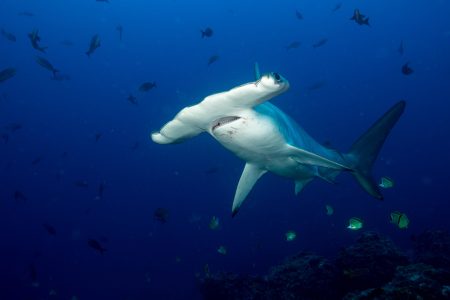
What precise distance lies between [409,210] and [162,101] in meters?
44.8

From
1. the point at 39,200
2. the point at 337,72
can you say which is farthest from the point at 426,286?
the point at 337,72

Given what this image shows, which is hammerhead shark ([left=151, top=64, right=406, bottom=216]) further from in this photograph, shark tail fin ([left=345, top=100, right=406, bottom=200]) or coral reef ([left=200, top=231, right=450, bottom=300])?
coral reef ([left=200, top=231, right=450, bottom=300])

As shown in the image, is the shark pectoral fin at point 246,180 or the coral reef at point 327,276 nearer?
the shark pectoral fin at point 246,180

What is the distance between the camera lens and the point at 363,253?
6.88 metres

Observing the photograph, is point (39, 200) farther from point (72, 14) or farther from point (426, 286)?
point (426, 286)

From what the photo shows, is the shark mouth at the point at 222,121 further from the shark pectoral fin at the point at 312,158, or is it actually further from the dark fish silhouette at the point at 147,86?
the dark fish silhouette at the point at 147,86

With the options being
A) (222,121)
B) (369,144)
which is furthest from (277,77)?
(369,144)

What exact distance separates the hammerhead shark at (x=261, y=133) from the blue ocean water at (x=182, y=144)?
856 centimetres

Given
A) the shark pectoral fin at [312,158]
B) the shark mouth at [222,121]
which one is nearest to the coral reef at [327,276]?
the shark pectoral fin at [312,158]

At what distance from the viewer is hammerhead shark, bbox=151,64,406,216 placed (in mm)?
2870

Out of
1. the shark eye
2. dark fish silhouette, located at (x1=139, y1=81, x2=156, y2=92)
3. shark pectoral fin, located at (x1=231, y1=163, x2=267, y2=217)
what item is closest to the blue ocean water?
dark fish silhouette, located at (x1=139, y1=81, x2=156, y2=92)

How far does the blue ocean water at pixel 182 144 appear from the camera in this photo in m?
28.5

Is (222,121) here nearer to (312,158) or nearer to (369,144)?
(312,158)

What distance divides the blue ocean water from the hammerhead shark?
8556mm
